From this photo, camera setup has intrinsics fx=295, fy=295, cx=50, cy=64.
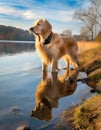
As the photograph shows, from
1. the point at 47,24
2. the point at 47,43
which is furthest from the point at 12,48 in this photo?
the point at 47,24

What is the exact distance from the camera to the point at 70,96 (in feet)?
22.7

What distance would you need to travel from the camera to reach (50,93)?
689 cm

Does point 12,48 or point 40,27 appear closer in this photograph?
point 40,27

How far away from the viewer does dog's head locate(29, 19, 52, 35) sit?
30.5 feet

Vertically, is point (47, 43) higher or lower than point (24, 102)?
higher

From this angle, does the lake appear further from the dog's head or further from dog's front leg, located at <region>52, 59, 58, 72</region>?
the dog's head

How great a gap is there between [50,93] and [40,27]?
308 centimetres

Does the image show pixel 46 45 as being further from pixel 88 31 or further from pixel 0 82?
pixel 88 31

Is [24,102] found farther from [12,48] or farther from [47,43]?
[12,48]

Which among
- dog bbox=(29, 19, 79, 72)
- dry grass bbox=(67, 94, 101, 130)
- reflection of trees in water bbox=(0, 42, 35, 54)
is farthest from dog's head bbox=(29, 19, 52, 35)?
reflection of trees in water bbox=(0, 42, 35, 54)

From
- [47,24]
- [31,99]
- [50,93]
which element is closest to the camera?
[31,99]

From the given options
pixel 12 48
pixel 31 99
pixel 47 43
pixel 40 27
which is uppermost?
pixel 40 27

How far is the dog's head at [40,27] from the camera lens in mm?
9289

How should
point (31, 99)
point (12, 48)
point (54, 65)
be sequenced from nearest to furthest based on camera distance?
point (31, 99) → point (54, 65) → point (12, 48)
